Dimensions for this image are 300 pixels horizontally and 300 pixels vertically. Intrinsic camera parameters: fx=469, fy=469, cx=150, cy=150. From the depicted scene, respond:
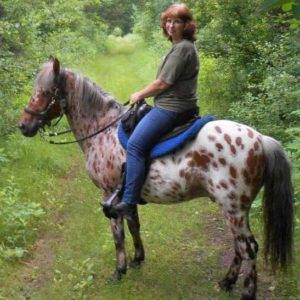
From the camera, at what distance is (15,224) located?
6.50 m

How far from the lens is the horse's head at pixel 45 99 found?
5.30 metres

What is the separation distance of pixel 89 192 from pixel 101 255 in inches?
94.6

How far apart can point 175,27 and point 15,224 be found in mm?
3648

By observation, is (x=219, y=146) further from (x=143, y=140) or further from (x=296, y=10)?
(x=296, y=10)

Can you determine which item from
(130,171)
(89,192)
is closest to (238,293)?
(130,171)

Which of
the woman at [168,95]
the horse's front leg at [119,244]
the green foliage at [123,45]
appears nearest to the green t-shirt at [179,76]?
the woman at [168,95]

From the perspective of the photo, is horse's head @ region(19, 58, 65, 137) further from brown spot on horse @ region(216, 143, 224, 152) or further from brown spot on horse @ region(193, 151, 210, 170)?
brown spot on horse @ region(216, 143, 224, 152)

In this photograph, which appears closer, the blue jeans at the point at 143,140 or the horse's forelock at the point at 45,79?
the blue jeans at the point at 143,140

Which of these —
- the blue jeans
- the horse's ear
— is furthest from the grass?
the horse's ear

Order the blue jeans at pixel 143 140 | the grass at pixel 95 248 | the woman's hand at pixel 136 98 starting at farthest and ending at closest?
the grass at pixel 95 248
the woman's hand at pixel 136 98
the blue jeans at pixel 143 140

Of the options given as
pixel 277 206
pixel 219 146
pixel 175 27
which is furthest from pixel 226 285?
pixel 175 27

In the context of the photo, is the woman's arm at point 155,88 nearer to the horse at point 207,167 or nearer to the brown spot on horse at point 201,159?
the horse at point 207,167

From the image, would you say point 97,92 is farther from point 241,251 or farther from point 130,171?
point 241,251

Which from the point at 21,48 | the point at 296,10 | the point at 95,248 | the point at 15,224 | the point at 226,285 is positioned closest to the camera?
the point at 296,10
